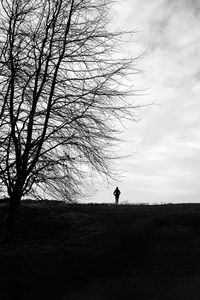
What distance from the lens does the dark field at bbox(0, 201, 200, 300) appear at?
1350 cm

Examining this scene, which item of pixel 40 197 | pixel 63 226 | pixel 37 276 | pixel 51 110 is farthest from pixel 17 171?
pixel 63 226

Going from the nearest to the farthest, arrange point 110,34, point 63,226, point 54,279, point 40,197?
point 54,279, point 40,197, point 110,34, point 63,226

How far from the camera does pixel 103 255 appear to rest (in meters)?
16.5

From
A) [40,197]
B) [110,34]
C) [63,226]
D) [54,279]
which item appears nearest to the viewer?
[54,279]

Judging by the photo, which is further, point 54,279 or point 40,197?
point 40,197

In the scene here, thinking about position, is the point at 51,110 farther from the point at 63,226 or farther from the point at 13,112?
the point at 63,226

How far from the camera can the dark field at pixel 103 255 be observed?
13.5m

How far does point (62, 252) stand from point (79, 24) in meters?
8.20

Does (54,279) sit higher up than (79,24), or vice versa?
(79,24)

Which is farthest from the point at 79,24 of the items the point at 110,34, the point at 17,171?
the point at 17,171

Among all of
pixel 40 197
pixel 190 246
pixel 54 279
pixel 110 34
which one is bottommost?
pixel 54 279

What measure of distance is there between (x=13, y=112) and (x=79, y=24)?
13.6 feet

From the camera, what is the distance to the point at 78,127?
16.9 meters

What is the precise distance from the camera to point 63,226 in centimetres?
2086
